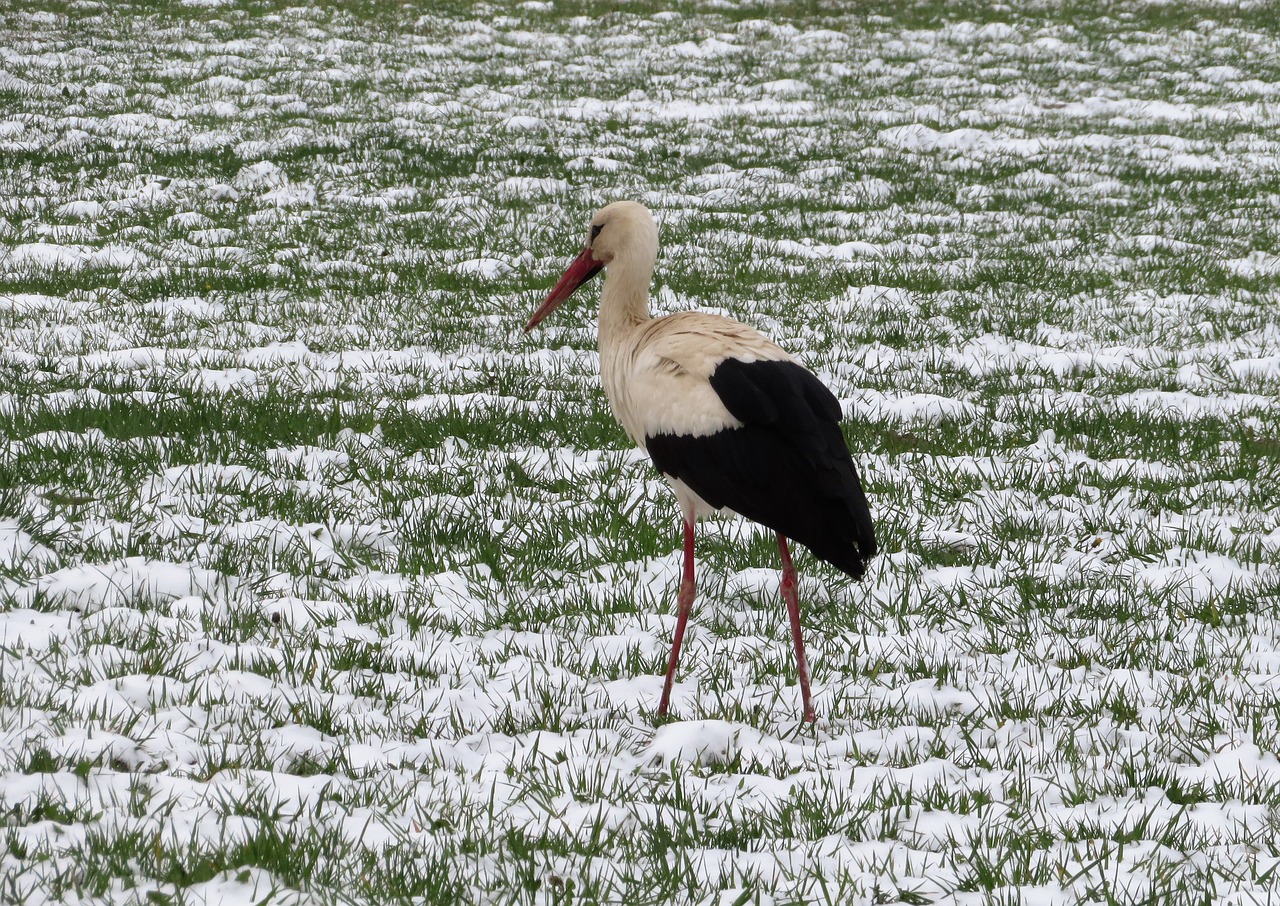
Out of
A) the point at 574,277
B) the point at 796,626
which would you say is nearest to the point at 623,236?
the point at 574,277

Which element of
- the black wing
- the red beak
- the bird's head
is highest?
the bird's head

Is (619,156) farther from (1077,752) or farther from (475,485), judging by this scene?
(1077,752)

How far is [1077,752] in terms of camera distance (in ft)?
11.9

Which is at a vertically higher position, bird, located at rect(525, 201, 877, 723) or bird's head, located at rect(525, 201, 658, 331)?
bird's head, located at rect(525, 201, 658, 331)

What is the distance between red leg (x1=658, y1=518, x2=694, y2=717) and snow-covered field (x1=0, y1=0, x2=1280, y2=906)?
99 mm

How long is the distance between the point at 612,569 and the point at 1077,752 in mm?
2031

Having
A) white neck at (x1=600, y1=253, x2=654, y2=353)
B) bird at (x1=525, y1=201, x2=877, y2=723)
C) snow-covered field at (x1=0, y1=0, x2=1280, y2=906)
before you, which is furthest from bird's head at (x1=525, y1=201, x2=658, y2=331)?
snow-covered field at (x1=0, y1=0, x2=1280, y2=906)

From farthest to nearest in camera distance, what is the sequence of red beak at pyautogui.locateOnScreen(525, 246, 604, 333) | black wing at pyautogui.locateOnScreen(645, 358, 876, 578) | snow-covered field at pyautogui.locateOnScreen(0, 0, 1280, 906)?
red beak at pyautogui.locateOnScreen(525, 246, 604, 333)
black wing at pyautogui.locateOnScreen(645, 358, 876, 578)
snow-covered field at pyautogui.locateOnScreen(0, 0, 1280, 906)

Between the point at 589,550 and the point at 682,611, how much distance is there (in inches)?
43.7

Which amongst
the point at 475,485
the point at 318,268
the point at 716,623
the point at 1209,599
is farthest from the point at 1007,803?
the point at 318,268

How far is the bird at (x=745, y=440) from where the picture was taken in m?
3.78

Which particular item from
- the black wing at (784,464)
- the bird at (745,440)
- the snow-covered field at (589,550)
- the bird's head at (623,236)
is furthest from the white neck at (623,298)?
the snow-covered field at (589,550)

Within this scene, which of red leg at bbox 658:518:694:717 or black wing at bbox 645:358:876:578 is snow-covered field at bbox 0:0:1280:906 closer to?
red leg at bbox 658:518:694:717

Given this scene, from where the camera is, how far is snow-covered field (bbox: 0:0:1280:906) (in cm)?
316
